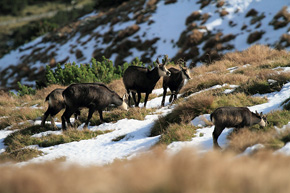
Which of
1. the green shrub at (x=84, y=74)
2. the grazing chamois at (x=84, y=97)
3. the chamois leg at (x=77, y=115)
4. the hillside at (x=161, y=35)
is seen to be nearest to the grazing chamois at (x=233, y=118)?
the grazing chamois at (x=84, y=97)

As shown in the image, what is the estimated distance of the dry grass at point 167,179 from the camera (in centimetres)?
234

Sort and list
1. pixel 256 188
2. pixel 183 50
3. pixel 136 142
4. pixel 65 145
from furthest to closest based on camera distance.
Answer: pixel 183 50 < pixel 65 145 < pixel 136 142 < pixel 256 188

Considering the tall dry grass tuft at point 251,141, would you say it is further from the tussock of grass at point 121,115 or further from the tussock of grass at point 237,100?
the tussock of grass at point 121,115

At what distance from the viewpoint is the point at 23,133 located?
859 cm

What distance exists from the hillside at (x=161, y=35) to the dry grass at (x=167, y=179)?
13020 millimetres

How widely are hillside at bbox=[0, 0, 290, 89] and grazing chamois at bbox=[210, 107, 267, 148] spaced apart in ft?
31.3

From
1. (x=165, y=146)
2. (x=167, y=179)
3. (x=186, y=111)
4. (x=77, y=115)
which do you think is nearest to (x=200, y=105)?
(x=186, y=111)

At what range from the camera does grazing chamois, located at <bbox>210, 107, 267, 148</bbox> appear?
551cm

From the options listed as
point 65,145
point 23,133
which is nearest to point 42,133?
point 23,133

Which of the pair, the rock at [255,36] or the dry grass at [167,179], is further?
the rock at [255,36]

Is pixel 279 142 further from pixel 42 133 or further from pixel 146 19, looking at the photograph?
pixel 146 19

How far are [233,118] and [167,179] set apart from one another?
3660mm

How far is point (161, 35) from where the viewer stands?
80.7 ft

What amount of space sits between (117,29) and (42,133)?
2194cm
